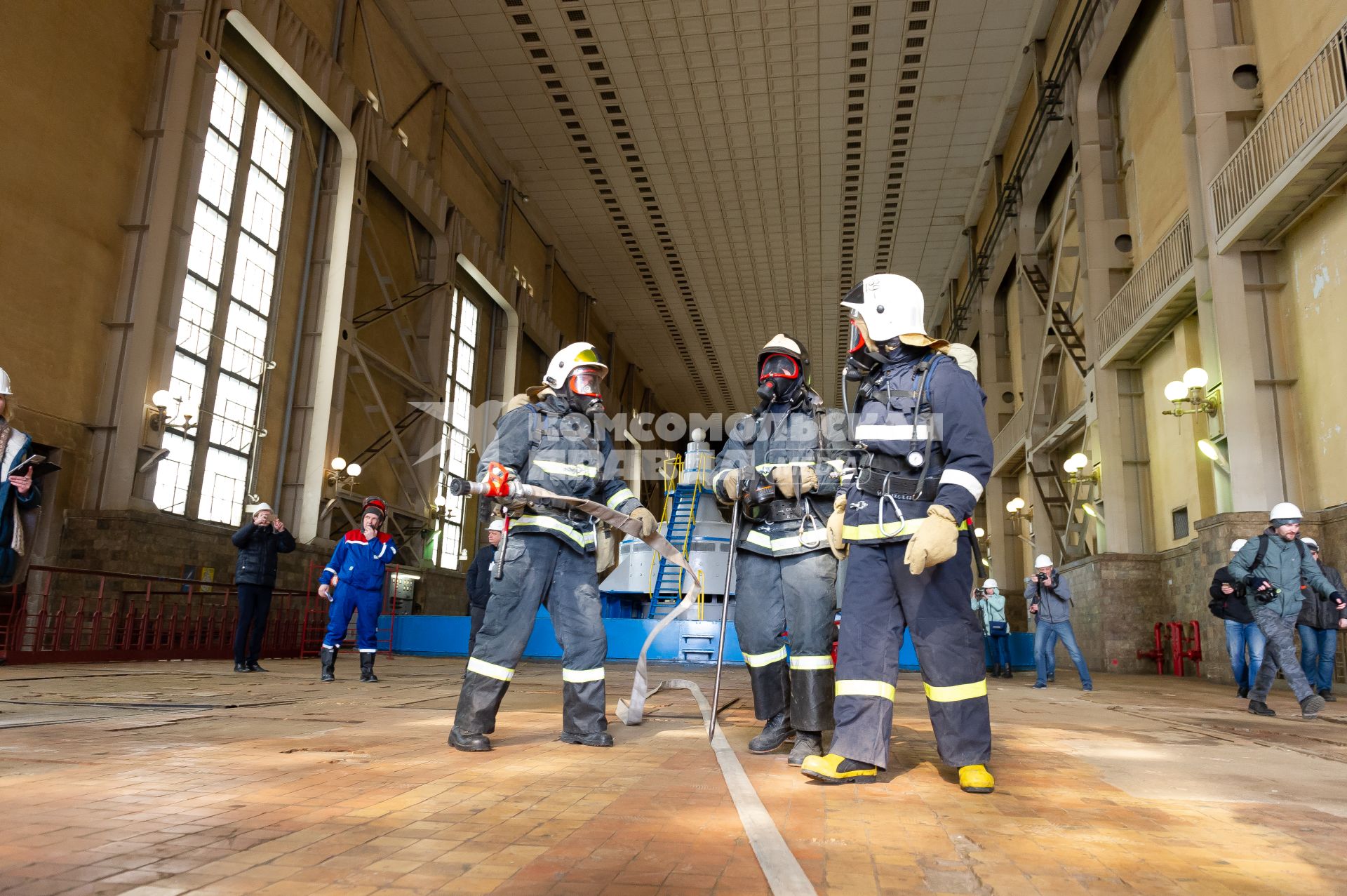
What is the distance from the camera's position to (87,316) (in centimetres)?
1258

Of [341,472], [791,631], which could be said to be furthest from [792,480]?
[341,472]

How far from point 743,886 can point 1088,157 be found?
18.0m

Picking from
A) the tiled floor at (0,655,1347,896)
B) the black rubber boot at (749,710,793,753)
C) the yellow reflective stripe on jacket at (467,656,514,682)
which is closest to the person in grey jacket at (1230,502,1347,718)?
the tiled floor at (0,655,1347,896)

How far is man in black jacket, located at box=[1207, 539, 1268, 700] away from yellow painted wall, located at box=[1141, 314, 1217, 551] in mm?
3888

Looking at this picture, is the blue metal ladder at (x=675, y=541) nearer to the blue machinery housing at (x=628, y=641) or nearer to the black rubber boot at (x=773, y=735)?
the blue machinery housing at (x=628, y=641)

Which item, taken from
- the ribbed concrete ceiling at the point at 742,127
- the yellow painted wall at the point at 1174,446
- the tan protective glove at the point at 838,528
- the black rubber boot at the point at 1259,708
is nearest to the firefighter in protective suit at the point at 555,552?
the tan protective glove at the point at 838,528

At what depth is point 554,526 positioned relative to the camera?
4473 millimetres

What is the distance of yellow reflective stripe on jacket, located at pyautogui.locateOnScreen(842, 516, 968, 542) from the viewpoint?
3.55 meters

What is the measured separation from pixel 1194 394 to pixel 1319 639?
479 centimetres

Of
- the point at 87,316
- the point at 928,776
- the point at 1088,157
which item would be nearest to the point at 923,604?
the point at 928,776

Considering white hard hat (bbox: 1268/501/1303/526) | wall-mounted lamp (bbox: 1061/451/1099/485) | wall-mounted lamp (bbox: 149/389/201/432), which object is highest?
wall-mounted lamp (bbox: 1061/451/1099/485)

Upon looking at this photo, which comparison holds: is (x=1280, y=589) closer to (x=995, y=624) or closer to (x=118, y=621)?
(x=995, y=624)

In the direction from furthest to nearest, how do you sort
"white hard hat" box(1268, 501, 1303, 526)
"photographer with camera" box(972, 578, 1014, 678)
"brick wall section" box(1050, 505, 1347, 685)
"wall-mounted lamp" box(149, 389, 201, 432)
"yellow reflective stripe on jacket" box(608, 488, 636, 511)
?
"photographer with camera" box(972, 578, 1014, 678)
"wall-mounted lamp" box(149, 389, 201, 432)
"brick wall section" box(1050, 505, 1347, 685)
"white hard hat" box(1268, 501, 1303, 526)
"yellow reflective stripe on jacket" box(608, 488, 636, 511)

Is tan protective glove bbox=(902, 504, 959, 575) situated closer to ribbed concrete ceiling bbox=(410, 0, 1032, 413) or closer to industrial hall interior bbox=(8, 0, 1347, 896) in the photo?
industrial hall interior bbox=(8, 0, 1347, 896)
